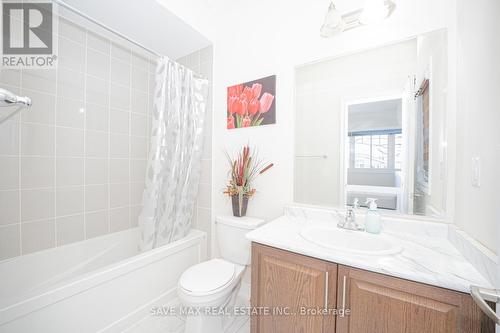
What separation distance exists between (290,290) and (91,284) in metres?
1.13

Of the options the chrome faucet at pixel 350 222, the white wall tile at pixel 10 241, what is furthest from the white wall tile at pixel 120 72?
the chrome faucet at pixel 350 222

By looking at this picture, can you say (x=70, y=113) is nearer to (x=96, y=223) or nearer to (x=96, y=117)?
(x=96, y=117)

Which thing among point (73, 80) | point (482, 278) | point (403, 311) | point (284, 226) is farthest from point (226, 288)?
point (73, 80)

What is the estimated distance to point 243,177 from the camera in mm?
1634

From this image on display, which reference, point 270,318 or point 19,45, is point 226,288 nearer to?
point 270,318

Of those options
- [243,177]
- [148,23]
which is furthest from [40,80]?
[243,177]

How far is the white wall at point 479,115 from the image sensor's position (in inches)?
27.5

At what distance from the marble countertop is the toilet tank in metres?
0.27

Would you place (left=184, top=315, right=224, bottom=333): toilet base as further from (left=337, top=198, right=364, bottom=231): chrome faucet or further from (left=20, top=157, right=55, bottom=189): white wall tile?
(left=20, top=157, right=55, bottom=189): white wall tile

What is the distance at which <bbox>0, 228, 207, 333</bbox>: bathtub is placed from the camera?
39.0 inches

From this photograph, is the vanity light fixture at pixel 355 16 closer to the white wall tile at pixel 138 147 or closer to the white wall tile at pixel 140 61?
the white wall tile at pixel 140 61

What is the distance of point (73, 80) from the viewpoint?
1.65 metres

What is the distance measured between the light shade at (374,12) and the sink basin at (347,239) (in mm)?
1271

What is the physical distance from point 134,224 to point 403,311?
2.22m
